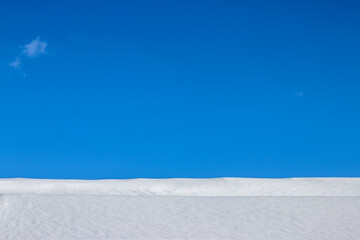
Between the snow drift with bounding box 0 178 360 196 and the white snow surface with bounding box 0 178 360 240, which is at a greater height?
the snow drift with bounding box 0 178 360 196

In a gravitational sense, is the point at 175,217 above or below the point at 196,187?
below

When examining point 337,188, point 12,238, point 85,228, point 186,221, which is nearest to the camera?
point 12,238

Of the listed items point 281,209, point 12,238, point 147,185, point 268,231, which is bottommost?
point 12,238

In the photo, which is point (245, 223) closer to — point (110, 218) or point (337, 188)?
point (110, 218)

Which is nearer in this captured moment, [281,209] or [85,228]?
[85,228]

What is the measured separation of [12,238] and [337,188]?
20.1m

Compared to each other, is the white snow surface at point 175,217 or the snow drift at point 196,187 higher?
the snow drift at point 196,187

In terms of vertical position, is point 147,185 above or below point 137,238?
above

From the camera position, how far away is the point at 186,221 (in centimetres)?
1488

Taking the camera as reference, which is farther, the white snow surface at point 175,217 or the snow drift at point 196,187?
the snow drift at point 196,187

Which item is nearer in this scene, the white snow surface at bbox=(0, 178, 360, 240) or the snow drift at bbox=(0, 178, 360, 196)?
the white snow surface at bbox=(0, 178, 360, 240)

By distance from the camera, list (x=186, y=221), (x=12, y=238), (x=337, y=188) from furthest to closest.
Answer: (x=337, y=188) < (x=186, y=221) < (x=12, y=238)

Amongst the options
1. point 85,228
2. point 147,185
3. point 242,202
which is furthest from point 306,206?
point 147,185

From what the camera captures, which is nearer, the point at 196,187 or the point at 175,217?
the point at 175,217
